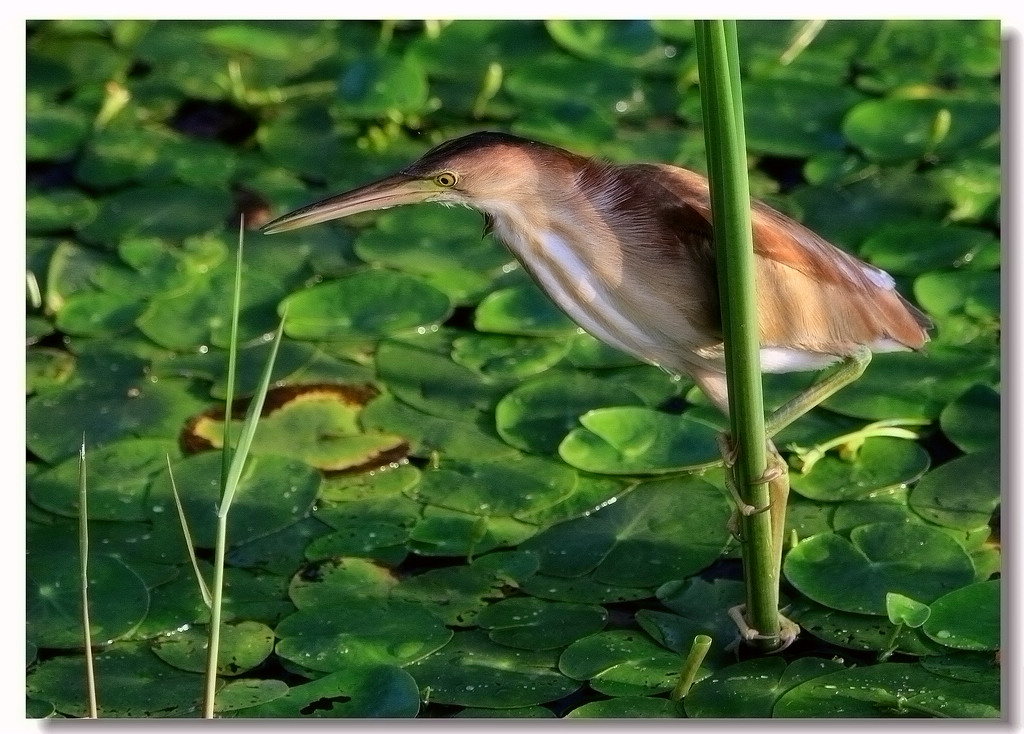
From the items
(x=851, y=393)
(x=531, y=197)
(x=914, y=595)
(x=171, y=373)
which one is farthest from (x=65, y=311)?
(x=914, y=595)

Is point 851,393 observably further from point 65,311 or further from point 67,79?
point 67,79

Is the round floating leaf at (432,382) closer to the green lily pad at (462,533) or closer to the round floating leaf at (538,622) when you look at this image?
the green lily pad at (462,533)

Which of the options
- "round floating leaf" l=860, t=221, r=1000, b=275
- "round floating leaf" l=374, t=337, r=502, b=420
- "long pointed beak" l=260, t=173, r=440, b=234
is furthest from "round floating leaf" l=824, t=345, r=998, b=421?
"long pointed beak" l=260, t=173, r=440, b=234

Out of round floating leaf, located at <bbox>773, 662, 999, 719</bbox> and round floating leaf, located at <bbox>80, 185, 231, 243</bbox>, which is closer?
round floating leaf, located at <bbox>773, 662, 999, 719</bbox>

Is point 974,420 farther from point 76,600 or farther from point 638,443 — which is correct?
point 76,600

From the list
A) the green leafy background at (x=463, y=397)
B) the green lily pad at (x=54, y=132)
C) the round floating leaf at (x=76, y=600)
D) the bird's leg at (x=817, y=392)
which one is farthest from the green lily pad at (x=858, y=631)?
the green lily pad at (x=54, y=132)

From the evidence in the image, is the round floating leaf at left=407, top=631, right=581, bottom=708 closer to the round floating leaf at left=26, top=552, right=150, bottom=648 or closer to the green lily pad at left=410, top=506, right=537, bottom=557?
the green lily pad at left=410, top=506, right=537, bottom=557

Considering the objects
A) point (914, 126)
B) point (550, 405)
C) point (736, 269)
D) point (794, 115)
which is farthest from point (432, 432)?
point (914, 126)
